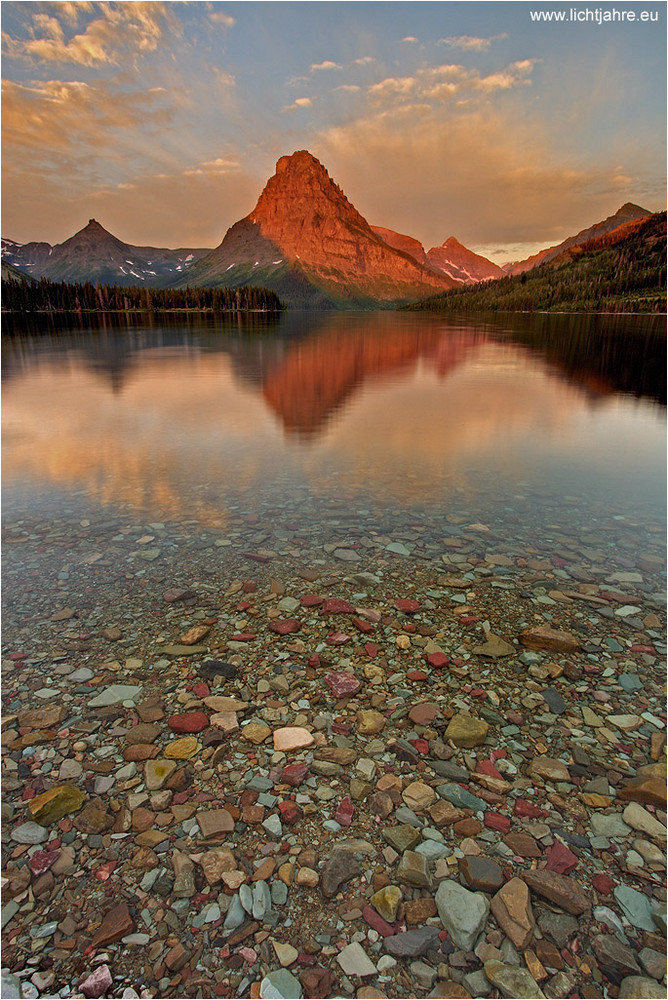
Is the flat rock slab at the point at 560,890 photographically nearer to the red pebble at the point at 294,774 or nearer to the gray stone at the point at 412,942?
the gray stone at the point at 412,942

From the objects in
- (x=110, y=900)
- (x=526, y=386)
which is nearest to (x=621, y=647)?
(x=110, y=900)

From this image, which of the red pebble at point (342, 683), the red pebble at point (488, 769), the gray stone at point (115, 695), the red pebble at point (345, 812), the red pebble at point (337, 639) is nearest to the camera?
the red pebble at point (345, 812)

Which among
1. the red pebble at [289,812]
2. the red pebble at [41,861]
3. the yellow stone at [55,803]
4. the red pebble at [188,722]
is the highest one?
the red pebble at [188,722]

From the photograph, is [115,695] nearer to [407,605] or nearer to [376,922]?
[376,922]

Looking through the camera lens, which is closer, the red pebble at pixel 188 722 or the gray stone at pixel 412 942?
the gray stone at pixel 412 942

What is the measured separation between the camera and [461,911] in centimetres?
438

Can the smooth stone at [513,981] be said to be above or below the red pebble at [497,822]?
below

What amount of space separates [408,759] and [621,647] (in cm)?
446

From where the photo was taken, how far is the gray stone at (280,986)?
12.7 ft

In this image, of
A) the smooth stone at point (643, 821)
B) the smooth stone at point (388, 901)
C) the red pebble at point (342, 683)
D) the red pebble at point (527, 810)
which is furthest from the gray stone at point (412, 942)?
the red pebble at point (342, 683)

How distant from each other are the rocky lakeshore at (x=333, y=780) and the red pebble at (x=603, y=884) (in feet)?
0.08

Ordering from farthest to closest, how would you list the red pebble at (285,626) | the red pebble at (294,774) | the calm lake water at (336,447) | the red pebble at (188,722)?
the calm lake water at (336,447), the red pebble at (285,626), the red pebble at (188,722), the red pebble at (294,774)

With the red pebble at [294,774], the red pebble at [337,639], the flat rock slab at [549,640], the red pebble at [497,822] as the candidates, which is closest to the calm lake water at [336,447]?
the red pebble at [337,639]

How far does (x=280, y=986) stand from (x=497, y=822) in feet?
8.59
